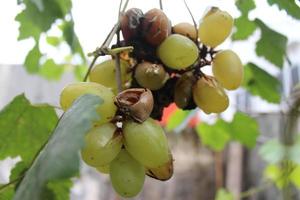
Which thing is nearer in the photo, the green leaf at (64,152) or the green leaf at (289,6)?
the green leaf at (64,152)

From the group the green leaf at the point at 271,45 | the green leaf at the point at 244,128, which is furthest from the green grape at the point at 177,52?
the green leaf at the point at 244,128

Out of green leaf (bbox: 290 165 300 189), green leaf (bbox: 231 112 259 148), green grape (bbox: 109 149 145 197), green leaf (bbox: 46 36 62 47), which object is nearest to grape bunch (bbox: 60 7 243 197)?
green grape (bbox: 109 149 145 197)

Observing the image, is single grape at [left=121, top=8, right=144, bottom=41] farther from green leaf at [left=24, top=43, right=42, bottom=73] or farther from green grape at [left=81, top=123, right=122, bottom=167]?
green leaf at [left=24, top=43, right=42, bottom=73]

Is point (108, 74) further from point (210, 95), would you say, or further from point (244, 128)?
point (244, 128)

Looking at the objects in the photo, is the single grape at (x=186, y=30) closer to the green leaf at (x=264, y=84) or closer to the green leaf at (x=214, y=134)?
the green leaf at (x=264, y=84)

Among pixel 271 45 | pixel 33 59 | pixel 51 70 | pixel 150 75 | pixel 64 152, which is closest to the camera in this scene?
pixel 64 152

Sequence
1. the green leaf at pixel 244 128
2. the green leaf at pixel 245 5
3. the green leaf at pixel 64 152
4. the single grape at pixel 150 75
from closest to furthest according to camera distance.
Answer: the green leaf at pixel 64 152 → the single grape at pixel 150 75 → the green leaf at pixel 245 5 → the green leaf at pixel 244 128

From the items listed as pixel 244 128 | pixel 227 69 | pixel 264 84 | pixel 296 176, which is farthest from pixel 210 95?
pixel 296 176
